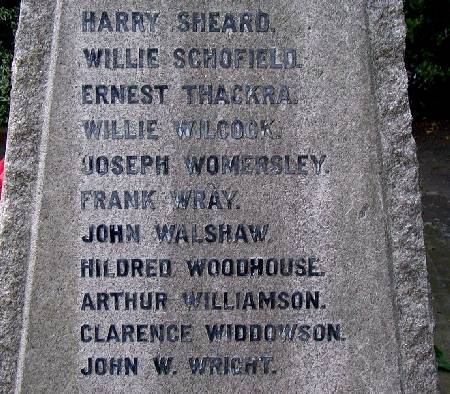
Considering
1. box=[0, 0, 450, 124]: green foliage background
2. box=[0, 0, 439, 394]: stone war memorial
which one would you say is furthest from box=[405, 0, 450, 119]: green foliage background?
box=[0, 0, 439, 394]: stone war memorial

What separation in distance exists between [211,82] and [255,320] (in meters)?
0.89

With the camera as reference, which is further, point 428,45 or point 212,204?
point 428,45

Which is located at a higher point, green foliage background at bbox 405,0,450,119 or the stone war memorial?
green foliage background at bbox 405,0,450,119

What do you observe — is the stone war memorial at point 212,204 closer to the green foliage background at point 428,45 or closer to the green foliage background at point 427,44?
the green foliage background at point 427,44

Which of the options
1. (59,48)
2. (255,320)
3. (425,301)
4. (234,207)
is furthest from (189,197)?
(425,301)

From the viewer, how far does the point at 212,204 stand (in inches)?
105

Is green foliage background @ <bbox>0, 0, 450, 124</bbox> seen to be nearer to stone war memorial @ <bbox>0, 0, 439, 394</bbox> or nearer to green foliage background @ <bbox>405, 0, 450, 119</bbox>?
green foliage background @ <bbox>405, 0, 450, 119</bbox>

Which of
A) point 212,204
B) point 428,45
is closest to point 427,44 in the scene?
point 428,45

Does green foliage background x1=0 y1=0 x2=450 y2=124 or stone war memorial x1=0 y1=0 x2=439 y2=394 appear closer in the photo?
stone war memorial x1=0 y1=0 x2=439 y2=394

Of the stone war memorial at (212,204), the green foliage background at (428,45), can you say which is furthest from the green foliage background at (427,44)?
the stone war memorial at (212,204)

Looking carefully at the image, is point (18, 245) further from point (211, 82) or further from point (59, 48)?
point (211, 82)

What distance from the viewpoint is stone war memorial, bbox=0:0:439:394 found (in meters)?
2.57

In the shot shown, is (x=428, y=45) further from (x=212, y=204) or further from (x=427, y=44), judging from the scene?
(x=212, y=204)

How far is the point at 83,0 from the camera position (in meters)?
2.54
